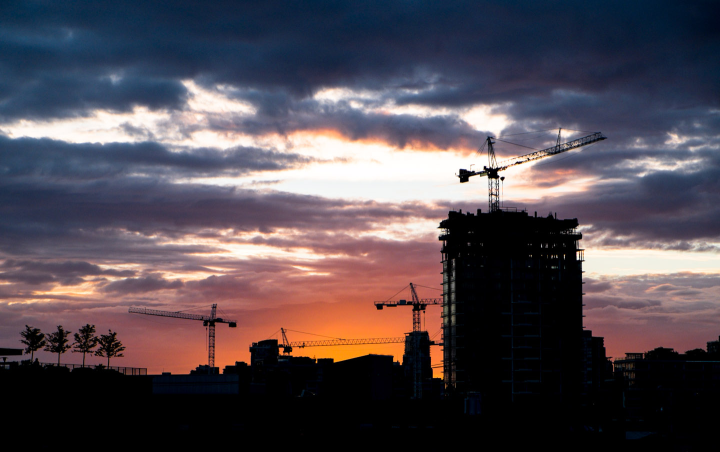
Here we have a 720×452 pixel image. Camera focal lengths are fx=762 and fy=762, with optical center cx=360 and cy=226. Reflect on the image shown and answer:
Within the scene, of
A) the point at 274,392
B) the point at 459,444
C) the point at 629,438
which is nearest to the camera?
the point at 459,444

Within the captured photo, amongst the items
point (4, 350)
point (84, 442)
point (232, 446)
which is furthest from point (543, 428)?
point (4, 350)

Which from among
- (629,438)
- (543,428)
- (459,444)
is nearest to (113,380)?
(459,444)

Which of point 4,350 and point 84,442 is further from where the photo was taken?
point 4,350

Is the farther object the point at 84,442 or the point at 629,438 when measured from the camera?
the point at 629,438

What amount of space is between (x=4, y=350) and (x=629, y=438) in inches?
3480

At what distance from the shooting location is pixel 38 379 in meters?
92.1

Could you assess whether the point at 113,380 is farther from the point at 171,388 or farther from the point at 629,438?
the point at 629,438

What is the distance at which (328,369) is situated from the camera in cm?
11494

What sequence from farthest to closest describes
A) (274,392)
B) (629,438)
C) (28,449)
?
(629,438), (274,392), (28,449)

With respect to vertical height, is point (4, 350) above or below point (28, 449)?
above

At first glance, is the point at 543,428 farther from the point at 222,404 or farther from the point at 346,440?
the point at 222,404

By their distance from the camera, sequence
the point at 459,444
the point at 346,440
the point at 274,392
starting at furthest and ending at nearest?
the point at 274,392, the point at 459,444, the point at 346,440

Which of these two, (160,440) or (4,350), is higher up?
(4,350)

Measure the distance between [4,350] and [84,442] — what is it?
26.7 meters
